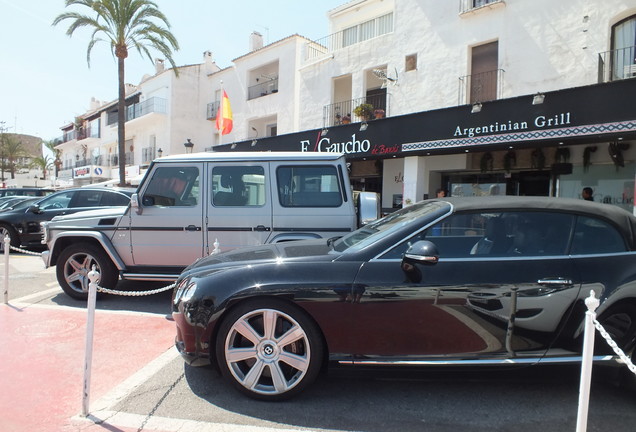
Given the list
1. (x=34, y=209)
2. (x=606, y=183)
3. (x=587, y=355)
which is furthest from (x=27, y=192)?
(x=606, y=183)

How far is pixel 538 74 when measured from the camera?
10969 mm

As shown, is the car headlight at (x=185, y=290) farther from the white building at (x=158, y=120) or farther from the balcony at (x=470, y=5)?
the white building at (x=158, y=120)

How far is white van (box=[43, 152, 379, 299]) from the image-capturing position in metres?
5.13

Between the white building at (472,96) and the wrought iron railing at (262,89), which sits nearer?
the white building at (472,96)

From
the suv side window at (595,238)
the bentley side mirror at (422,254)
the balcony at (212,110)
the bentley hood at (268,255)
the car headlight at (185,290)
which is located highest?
the balcony at (212,110)

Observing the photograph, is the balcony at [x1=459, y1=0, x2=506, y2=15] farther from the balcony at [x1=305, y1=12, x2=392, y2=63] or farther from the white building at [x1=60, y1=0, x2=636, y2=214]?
the balcony at [x1=305, y1=12, x2=392, y2=63]

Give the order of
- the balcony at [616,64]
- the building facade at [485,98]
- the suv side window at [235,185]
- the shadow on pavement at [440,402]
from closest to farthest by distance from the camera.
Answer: the shadow on pavement at [440,402]
the suv side window at [235,185]
the building facade at [485,98]
the balcony at [616,64]

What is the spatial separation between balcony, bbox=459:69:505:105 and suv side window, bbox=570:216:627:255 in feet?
32.0

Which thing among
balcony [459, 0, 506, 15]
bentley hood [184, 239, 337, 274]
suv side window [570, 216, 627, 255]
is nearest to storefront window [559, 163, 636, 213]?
balcony [459, 0, 506, 15]

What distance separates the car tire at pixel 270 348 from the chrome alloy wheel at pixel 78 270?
3627 millimetres

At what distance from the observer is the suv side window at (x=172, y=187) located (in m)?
5.36

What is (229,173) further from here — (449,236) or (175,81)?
(175,81)

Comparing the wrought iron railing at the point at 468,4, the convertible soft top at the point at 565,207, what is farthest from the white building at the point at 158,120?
the convertible soft top at the point at 565,207

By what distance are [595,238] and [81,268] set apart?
6115mm
